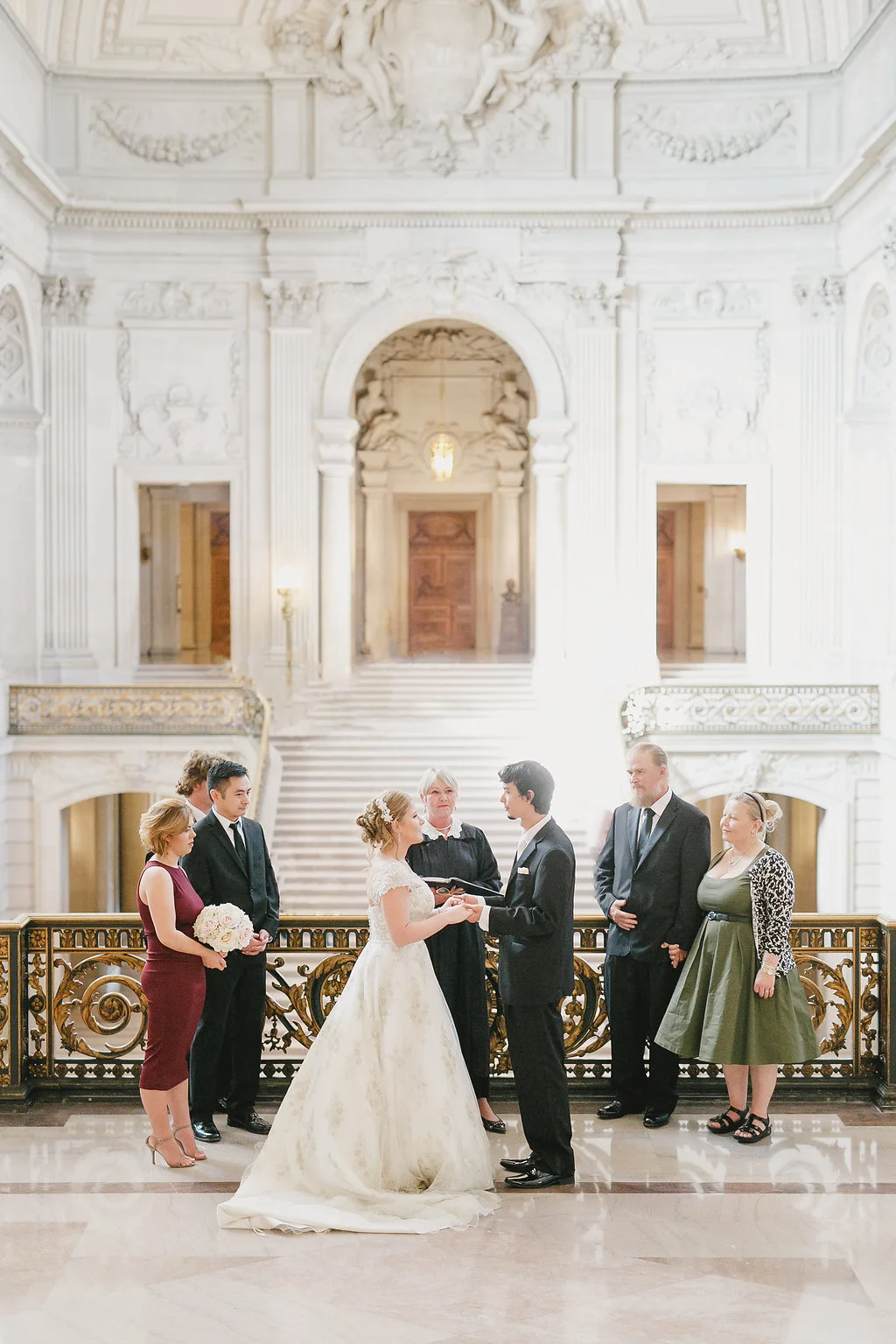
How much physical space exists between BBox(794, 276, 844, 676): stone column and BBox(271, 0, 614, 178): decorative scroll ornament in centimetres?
423

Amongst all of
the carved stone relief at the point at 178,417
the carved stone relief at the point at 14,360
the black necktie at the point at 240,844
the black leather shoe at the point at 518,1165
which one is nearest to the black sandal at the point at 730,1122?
the black leather shoe at the point at 518,1165

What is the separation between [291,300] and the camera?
1847cm

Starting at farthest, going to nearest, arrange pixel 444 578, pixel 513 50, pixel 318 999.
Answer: pixel 444 578 → pixel 513 50 → pixel 318 999

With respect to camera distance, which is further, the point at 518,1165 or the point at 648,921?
the point at 648,921

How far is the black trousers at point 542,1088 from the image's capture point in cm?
564

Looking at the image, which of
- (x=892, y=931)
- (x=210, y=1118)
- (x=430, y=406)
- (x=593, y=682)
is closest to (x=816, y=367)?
(x=593, y=682)

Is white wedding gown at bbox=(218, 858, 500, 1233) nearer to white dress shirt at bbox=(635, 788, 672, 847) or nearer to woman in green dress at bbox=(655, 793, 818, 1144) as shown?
woman in green dress at bbox=(655, 793, 818, 1144)

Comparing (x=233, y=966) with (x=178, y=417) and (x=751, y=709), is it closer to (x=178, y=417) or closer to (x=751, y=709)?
(x=751, y=709)

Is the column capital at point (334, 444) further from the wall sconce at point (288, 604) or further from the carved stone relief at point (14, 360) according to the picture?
the carved stone relief at point (14, 360)

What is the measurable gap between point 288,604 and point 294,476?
5.80 ft

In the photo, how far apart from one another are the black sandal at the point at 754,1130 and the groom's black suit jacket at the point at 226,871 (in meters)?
2.30

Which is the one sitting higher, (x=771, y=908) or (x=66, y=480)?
(x=66, y=480)

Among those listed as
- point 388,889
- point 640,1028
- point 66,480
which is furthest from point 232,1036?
point 66,480

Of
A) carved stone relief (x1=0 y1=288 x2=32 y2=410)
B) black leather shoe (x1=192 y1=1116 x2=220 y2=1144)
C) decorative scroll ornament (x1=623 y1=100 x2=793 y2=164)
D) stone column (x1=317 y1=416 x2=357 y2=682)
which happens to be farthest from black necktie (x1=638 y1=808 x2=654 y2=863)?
decorative scroll ornament (x1=623 y1=100 x2=793 y2=164)
